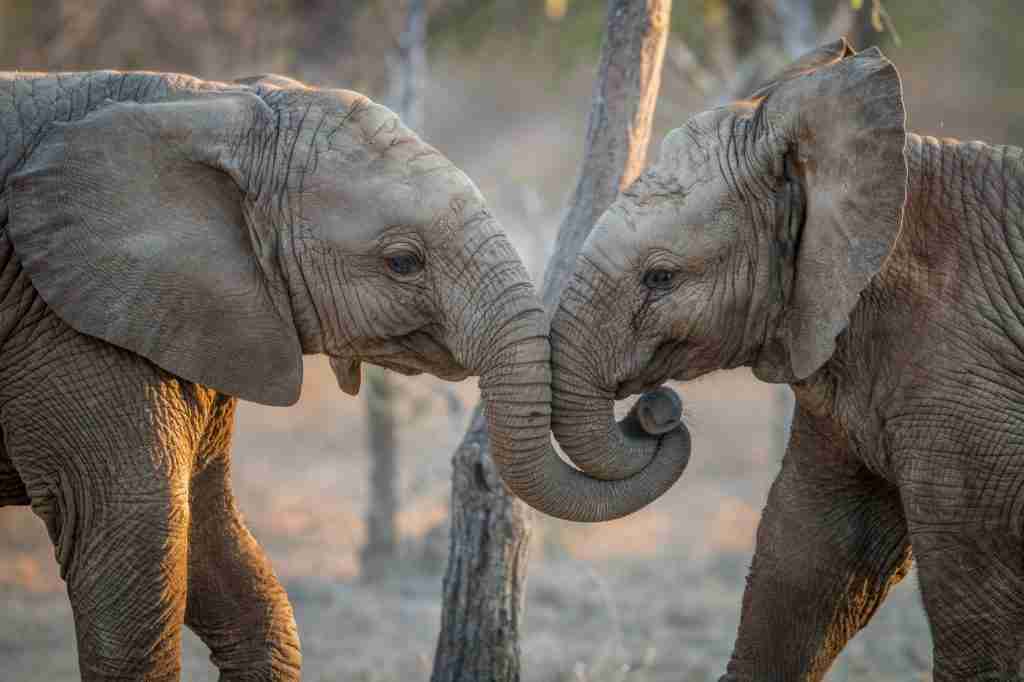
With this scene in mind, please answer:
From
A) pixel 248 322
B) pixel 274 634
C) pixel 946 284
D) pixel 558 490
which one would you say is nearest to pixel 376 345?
pixel 248 322

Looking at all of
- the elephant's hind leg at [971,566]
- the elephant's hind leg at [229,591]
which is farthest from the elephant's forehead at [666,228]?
the elephant's hind leg at [229,591]

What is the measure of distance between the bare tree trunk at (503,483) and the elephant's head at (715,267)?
100 centimetres

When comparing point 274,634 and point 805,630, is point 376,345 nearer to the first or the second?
point 274,634

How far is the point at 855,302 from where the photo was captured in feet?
15.7

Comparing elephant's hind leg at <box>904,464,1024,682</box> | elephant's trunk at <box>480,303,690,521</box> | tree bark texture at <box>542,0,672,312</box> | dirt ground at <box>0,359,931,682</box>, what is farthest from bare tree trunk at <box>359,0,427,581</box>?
elephant's hind leg at <box>904,464,1024,682</box>

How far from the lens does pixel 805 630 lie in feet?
18.3

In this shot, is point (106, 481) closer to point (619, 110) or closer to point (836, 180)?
point (836, 180)

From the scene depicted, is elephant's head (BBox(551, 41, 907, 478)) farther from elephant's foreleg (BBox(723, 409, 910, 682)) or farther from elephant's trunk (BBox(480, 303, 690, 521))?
elephant's foreleg (BBox(723, 409, 910, 682))

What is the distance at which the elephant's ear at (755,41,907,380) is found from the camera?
4707mm

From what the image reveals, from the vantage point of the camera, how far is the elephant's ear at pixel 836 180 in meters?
4.71

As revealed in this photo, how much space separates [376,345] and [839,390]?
1654 mm

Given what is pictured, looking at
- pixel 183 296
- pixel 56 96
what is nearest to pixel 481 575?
pixel 183 296

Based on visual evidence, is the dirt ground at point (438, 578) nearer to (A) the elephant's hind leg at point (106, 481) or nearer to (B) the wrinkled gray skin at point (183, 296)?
(B) the wrinkled gray skin at point (183, 296)

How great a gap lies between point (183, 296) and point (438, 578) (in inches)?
251
